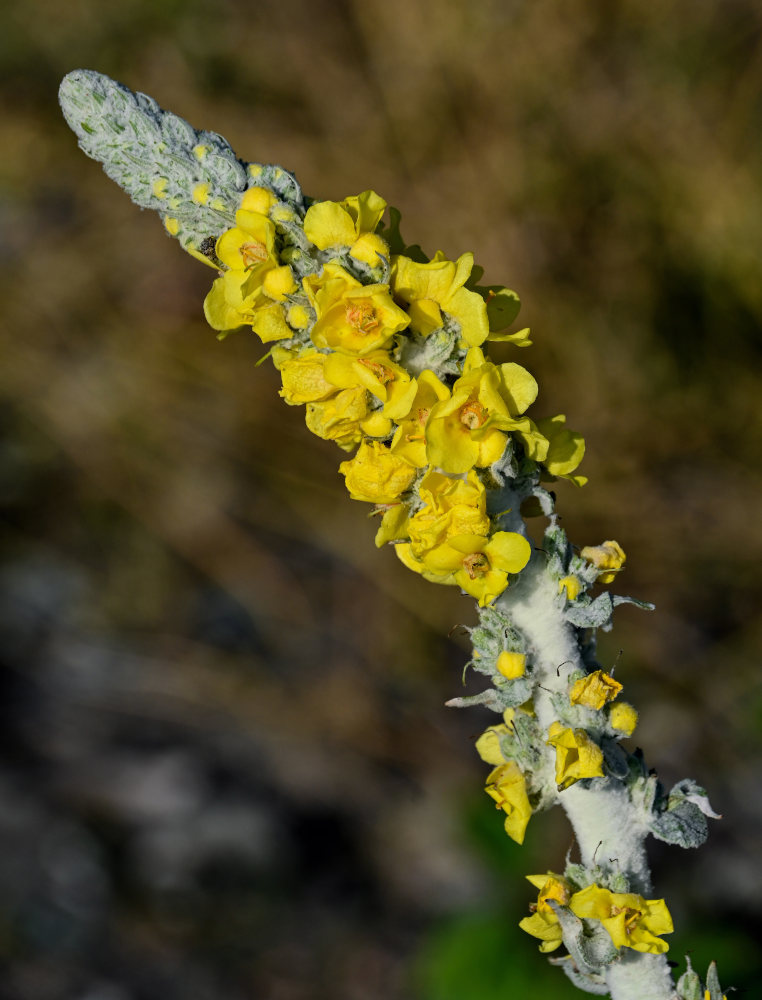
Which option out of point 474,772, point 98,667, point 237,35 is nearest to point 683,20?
point 237,35

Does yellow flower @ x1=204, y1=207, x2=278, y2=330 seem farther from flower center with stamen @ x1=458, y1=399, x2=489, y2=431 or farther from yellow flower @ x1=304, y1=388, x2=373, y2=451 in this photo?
flower center with stamen @ x1=458, y1=399, x2=489, y2=431

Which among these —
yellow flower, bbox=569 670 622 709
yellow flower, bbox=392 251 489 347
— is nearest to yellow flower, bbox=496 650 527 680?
yellow flower, bbox=569 670 622 709

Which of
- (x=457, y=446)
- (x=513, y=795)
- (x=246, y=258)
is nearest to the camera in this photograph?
(x=457, y=446)

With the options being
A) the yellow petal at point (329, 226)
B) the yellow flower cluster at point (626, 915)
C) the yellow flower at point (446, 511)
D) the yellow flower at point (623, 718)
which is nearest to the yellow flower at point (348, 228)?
the yellow petal at point (329, 226)

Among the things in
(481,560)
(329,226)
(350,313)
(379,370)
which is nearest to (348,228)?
(329,226)

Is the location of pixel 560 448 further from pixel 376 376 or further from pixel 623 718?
pixel 623 718
